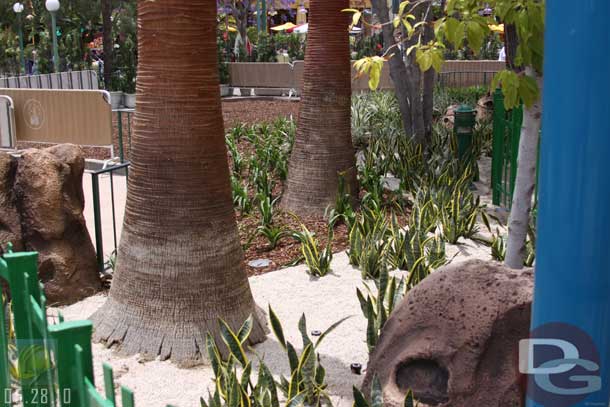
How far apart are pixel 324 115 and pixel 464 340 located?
515 centimetres

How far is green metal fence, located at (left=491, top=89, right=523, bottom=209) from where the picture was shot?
26.8 feet

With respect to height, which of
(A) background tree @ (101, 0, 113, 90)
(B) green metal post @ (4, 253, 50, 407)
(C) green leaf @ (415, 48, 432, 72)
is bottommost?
(B) green metal post @ (4, 253, 50, 407)

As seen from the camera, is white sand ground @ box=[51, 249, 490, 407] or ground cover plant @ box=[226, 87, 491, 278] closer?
white sand ground @ box=[51, 249, 490, 407]

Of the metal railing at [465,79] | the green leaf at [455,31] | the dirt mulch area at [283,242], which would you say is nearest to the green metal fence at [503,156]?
the dirt mulch area at [283,242]

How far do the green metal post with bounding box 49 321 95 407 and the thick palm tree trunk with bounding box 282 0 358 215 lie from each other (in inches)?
243

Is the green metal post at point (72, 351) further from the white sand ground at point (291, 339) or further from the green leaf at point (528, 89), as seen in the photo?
the green leaf at point (528, 89)

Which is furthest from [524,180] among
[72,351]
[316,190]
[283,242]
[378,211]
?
[316,190]

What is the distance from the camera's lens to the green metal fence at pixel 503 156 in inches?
321

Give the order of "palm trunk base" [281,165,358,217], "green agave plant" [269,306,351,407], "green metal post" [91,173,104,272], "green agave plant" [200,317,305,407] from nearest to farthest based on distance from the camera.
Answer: "green agave plant" [200,317,305,407], "green agave plant" [269,306,351,407], "green metal post" [91,173,104,272], "palm trunk base" [281,165,358,217]

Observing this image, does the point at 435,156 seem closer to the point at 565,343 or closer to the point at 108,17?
the point at 565,343

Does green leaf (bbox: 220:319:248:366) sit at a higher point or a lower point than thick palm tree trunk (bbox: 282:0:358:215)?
lower

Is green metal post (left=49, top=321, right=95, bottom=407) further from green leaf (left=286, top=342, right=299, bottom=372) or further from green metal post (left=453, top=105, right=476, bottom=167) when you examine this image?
green metal post (left=453, top=105, right=476, bottom=167)

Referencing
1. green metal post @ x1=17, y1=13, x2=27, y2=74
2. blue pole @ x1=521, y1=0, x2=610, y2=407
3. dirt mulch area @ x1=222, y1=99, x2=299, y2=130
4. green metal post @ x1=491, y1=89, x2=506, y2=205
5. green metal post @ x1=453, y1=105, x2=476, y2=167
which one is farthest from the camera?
green metal post @ x1=17, y1=13, x2=27, y2=74

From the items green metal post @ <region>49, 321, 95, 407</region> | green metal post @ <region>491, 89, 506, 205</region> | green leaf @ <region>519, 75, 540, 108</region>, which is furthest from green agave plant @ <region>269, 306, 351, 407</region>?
green metal post @ <region>491, 89, 506, 205</region>
